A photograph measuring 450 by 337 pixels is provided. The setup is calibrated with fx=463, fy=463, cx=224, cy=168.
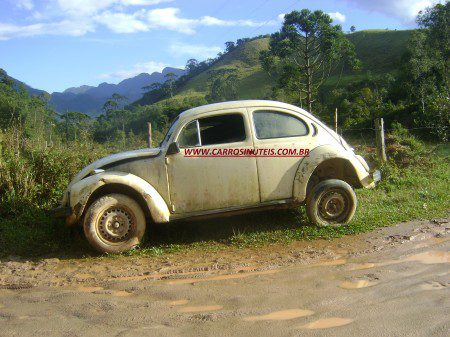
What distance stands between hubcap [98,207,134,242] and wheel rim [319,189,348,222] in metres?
2.84

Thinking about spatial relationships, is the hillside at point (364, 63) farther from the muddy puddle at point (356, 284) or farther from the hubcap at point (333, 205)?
the muddy puddle at point (356, 284)

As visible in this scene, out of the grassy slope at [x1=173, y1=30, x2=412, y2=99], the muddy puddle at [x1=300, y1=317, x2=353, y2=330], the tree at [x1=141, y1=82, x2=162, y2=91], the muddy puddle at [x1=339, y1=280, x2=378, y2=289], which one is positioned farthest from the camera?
the tree at [x1=141, y1=82, x2=162, y2=91]

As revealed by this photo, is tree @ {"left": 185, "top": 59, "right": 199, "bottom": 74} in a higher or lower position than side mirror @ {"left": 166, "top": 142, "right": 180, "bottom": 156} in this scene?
higher

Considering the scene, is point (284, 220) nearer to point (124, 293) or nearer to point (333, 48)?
point (124, 293)

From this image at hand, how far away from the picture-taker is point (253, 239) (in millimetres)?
6648

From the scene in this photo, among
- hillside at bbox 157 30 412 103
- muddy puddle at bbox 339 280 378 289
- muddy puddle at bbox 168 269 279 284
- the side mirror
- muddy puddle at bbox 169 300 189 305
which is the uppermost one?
hillside at bbox 157 30 412 103

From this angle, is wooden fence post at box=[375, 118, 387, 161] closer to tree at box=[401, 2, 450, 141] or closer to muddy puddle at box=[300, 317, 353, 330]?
muddy puddle at box=[300, 317, 353, 330]

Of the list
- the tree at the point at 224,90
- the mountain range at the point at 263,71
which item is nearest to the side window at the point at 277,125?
the mountain range at the point at 263,71

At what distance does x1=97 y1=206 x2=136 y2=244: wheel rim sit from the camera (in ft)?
20.6

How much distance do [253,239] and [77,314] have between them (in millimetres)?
3009

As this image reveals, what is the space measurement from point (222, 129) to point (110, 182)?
173 centimetres

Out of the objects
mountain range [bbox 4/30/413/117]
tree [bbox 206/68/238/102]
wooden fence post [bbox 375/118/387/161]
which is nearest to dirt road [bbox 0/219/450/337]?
wooden fence post [bbox 375/118/387/161]

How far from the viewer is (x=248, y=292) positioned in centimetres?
466

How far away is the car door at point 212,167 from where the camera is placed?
641 centimetres
